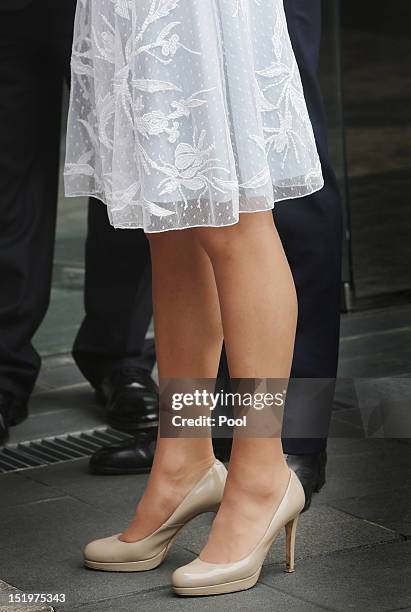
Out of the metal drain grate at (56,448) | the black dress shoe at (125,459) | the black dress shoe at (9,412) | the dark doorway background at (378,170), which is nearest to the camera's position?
the black dress shoe at (125,459)

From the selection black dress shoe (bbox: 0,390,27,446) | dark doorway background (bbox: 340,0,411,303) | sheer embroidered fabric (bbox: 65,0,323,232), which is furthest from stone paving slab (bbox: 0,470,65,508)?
dark doorway background (bbox: 340,0,411,303)

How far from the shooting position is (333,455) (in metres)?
2.79

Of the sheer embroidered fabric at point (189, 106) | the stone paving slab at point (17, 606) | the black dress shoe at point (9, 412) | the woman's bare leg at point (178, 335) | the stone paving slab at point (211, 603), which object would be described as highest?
the sheer embroidered fabric at point (189, 106)

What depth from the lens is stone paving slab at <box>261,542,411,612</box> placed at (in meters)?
1.95

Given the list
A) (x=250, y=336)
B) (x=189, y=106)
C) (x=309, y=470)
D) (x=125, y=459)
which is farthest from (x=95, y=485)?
(x=189, y=106)

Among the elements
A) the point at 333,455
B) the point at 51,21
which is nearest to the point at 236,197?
the point at 333,455

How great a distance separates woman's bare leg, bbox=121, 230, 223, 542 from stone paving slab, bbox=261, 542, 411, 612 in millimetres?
209

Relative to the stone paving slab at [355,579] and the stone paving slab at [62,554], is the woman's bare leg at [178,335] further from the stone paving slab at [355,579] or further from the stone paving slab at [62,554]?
the stone paving slab at [355,579]

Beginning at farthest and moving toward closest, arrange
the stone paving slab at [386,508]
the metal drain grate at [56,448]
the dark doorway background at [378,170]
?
the dark doorway background at [378,170]
the metal drain grate at [56,448]
the stone paving slab at [386,508]

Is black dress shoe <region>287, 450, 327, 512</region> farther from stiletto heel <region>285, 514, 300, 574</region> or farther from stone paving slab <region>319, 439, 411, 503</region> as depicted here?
stiletto heel <region>285, 514, 300, 574</region>

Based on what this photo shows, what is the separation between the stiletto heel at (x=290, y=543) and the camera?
2100 millimetres

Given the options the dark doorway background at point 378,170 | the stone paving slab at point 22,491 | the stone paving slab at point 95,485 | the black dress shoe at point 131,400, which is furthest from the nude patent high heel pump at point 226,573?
the dark doorway background at point 378,170

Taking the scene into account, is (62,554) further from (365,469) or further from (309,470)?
(365,469)

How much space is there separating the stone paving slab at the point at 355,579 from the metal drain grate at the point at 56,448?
0.87m
